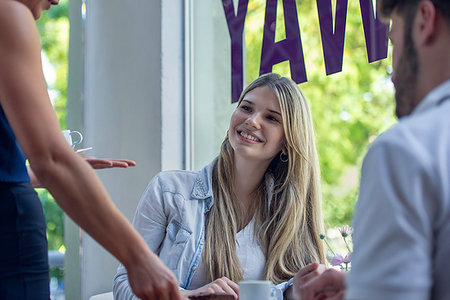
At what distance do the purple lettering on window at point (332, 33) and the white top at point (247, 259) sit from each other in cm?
80

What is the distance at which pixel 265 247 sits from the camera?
229 cm

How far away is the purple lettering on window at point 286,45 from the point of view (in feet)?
8.41

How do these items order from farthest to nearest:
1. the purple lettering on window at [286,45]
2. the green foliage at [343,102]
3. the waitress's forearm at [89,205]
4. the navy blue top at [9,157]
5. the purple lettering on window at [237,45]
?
1. the purple lettering on window at [237,45]
2. the purple lettering on window at [286,45]
3. the green foliage at [343,102]
4. the navy blue top at [9,157]
5. the waitress's forearm at [89,205]

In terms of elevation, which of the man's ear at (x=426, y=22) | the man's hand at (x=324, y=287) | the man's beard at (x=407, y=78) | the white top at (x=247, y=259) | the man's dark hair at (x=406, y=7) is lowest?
the white top at (x=247, y=259)

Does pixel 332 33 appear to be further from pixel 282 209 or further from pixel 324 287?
pixel 324 287

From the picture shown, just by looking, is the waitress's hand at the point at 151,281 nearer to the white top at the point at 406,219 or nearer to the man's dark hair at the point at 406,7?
the white top at the point at 406,219

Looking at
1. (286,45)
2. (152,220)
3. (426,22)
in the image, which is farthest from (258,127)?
(426,22)

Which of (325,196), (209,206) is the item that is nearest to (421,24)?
(209,206)

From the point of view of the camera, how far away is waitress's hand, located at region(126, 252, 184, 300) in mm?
1004

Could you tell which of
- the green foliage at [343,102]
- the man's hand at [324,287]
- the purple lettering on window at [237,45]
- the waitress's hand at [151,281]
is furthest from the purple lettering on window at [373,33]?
the waitress's hand at [151,281]

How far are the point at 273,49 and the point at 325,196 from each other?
739 mm

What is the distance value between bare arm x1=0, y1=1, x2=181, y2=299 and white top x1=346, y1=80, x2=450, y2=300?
0.43m

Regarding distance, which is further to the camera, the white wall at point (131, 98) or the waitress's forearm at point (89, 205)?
the white wall at point (131, 98)

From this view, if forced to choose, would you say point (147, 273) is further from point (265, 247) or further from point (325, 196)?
point (325, 196)
